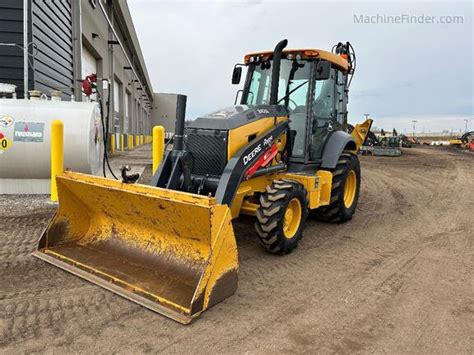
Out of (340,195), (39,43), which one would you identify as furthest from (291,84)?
(39,43)

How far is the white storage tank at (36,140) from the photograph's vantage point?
6781 millimetres

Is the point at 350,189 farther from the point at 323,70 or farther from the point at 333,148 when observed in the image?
the point at 323,70

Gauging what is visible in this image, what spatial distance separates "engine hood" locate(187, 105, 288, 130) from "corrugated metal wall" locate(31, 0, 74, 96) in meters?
6.35

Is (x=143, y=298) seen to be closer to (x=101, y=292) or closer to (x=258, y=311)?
(x=101, y=292)

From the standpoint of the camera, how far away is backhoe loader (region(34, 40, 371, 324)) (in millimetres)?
3393

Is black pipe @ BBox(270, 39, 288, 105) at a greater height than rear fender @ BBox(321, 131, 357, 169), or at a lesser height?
greater

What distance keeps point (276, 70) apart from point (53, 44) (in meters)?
8.03

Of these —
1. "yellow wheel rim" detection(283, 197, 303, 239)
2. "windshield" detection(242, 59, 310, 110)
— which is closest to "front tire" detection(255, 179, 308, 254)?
"yellow wheel rim" detection(283, 197, 303, 239)

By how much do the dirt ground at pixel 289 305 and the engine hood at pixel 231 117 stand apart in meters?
1.53

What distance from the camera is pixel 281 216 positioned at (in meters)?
4.31

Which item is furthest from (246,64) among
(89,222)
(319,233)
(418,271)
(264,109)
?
(418,271)

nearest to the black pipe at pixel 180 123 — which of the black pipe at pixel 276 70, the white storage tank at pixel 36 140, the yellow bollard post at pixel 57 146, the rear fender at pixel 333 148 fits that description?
the black pipe at pixel 276 70

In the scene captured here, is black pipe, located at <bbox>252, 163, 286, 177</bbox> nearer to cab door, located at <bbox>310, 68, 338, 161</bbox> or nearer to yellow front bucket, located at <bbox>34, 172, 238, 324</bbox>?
cab door, located at <bbox>310, 68, 338, 161</bbox>

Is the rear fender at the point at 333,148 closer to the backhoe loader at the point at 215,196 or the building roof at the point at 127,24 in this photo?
the backhoe loader at the point at 215,196
